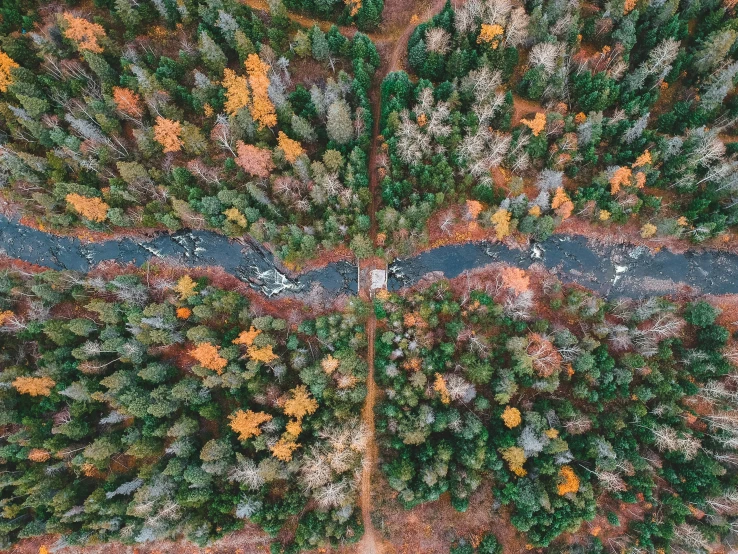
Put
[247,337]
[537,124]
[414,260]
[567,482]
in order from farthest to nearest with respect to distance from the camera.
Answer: [414,260], [537,124], [247,337], [567,482]

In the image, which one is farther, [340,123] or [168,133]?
[168,133]

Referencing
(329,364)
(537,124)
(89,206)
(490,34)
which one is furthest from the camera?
(89,206)

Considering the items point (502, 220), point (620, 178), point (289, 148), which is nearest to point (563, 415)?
point (502, 220)

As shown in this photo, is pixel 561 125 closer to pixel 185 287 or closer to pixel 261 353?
pixel 261 353

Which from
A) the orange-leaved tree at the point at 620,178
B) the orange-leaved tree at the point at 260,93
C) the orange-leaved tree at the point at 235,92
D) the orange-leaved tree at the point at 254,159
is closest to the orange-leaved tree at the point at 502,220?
the orange-leaved tree at the point at 620,178

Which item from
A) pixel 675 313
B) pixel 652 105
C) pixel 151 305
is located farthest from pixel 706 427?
pixel 151 305

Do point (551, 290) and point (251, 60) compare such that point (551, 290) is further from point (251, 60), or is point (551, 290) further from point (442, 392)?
point (251, 60)
